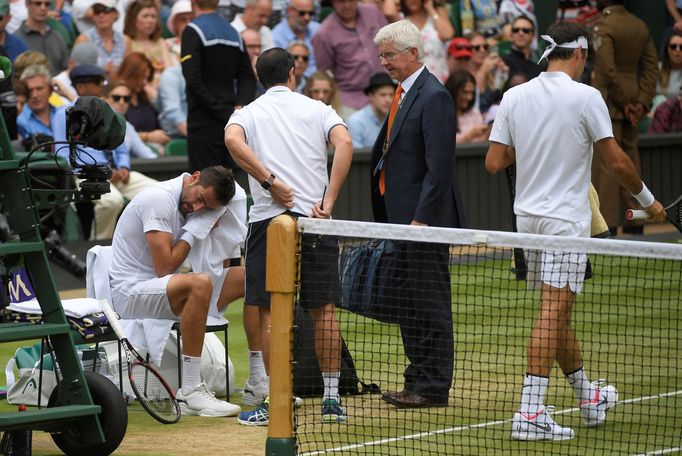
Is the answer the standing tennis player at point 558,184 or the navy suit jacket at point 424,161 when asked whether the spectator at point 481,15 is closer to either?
the navy suit jacket at point 424,161

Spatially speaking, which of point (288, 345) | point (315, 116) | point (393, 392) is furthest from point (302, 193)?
A: point (288, 345)

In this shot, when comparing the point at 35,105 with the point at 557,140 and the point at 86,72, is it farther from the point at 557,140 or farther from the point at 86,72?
the point at 557,140

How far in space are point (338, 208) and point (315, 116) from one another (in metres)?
6.93

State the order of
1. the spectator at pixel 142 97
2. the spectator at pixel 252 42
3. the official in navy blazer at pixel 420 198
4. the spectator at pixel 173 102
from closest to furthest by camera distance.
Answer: the official in navy blazer at pixel 420 198, the spectator at pixel 142 97, the spectator at pixel 173 102, the spectator at pixel 252 42

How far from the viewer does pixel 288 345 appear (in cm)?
625

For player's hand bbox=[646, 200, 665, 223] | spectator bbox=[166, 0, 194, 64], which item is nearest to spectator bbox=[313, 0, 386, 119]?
spectator bbox=[166, 0, 194, 64]

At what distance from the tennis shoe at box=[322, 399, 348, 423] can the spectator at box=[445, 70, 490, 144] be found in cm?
881

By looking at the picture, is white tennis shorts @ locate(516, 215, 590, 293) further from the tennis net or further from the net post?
the net post

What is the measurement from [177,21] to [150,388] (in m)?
8.95

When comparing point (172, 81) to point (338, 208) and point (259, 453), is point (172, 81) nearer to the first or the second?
point (338, 208)

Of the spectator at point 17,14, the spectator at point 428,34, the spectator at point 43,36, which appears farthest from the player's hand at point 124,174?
the spectator at point 428,34

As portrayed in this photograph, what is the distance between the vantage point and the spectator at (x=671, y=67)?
18.3 metres

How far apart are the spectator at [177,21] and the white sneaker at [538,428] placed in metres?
9.60

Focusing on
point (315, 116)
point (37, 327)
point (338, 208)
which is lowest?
point (338, 208)
